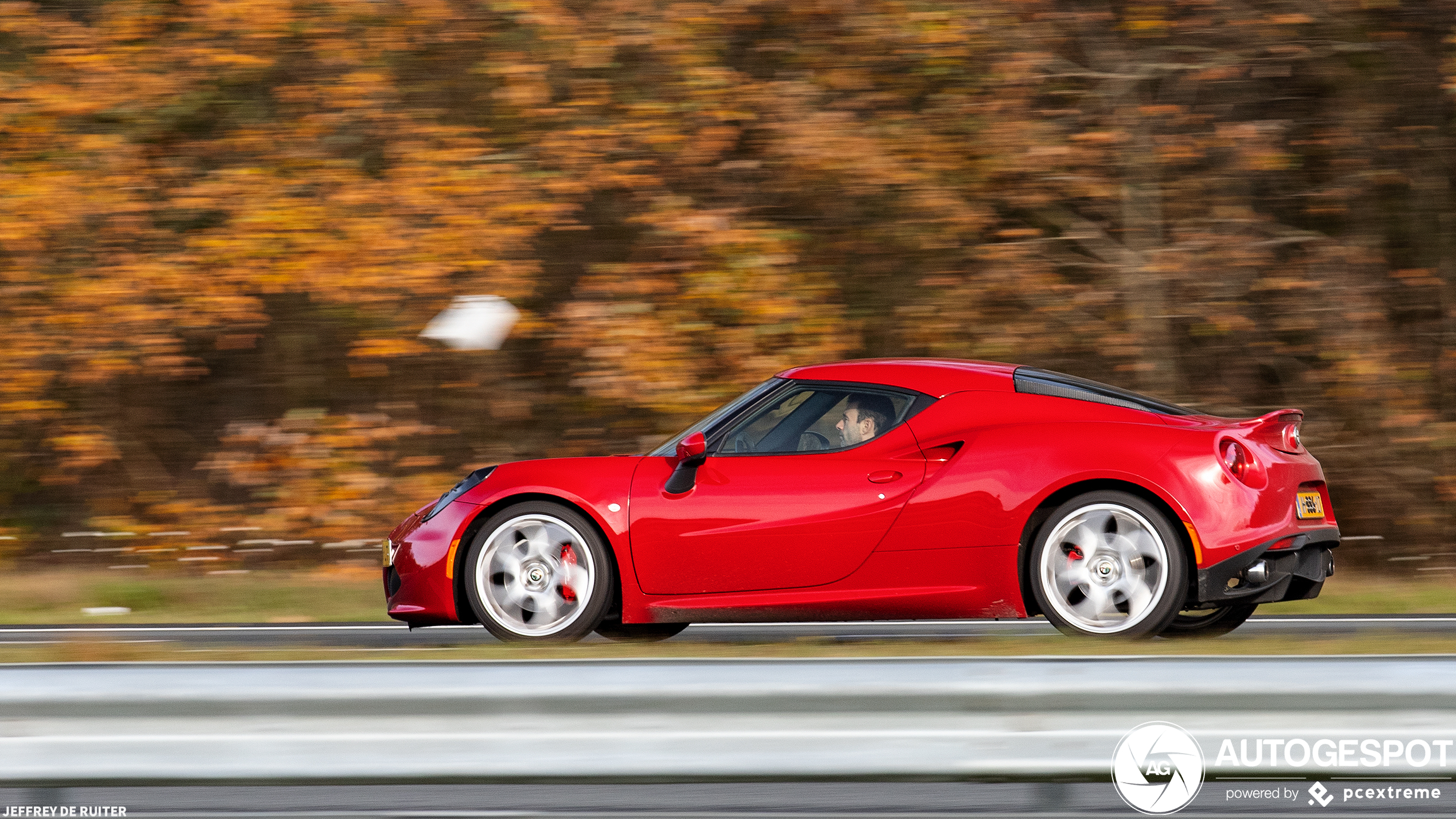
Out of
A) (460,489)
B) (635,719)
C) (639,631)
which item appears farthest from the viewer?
(639,631)

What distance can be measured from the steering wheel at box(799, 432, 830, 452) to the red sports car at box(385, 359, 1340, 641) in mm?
12

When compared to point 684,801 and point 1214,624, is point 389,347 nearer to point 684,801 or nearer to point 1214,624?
A: point 1214,624

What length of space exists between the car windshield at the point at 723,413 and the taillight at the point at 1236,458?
176cm

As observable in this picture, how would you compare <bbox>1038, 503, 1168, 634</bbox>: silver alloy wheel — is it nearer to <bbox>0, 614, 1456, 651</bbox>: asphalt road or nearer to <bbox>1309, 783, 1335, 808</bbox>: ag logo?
<bbox>0, 614, 1456, 651</bbox>: asphalt road

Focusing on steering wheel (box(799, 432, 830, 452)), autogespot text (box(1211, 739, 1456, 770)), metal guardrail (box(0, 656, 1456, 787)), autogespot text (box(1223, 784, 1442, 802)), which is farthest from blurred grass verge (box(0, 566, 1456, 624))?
metal guardrail (box(0, 656, 1456, 787))

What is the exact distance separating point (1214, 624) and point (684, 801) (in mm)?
3144

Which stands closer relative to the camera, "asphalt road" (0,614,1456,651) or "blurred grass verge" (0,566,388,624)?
"asphalt road" (0,614,1456,651)

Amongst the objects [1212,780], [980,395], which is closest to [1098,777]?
[1212,780]

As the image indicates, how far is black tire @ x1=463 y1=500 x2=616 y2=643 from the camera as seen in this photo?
6.43 meters

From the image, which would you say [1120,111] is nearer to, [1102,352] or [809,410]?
[1102,352]

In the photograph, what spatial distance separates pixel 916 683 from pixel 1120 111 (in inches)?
384

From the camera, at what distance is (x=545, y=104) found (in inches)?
511

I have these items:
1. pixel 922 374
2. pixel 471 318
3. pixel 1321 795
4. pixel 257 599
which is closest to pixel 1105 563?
pixel 922 374

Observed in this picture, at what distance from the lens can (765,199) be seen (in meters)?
13.1
